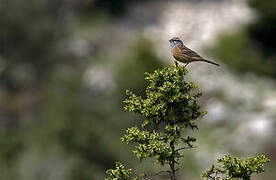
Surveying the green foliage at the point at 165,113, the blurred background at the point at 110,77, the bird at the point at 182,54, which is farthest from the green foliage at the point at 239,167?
the blurred background at the point at 110,77

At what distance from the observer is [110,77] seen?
7694cm

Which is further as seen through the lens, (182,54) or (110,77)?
(110,77)

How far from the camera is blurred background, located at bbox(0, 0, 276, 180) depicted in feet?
182

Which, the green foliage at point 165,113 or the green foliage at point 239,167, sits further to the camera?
the green foliage at point 239,167

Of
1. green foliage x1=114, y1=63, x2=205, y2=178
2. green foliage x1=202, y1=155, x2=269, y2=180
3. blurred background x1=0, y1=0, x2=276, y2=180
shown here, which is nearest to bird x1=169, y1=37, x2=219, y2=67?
green foliage x1=114, y1=63, x2=205, y2=178

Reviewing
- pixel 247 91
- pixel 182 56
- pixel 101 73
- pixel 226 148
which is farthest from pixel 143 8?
pixel 182 56

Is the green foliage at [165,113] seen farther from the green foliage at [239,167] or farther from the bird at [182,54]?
the bird at [182,54]

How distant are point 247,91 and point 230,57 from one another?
514 centimetres

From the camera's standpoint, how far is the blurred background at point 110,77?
182 ft

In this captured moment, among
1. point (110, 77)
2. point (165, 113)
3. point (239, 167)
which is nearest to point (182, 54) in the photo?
point (165, 113)

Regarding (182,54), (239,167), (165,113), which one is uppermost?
(182,54)

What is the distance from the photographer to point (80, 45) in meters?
85.8

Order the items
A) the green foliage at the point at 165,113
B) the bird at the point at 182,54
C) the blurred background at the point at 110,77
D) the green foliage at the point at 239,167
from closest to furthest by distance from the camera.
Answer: the green foliage at the point at 165,113, the green foliage at the point at 239,167, the bird at the point at 182,54, the blurred background at the point at 110,77

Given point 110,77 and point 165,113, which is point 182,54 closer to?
point 165,113
